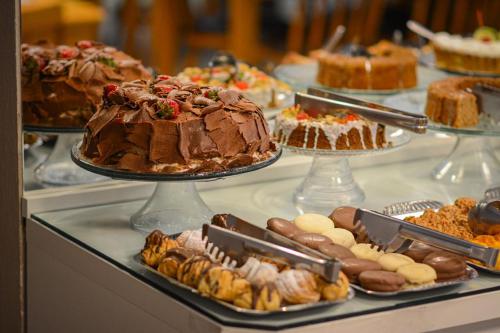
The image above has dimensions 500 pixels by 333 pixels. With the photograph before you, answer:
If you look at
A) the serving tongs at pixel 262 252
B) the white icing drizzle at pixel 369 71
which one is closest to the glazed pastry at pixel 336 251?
the serving tongs at pixel 262 252

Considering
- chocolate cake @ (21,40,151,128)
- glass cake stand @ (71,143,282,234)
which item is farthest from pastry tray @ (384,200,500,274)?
chocolate cake @ (21,40,151,128)

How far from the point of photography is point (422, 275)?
64.1 inches

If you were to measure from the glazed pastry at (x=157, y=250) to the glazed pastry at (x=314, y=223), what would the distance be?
25cm

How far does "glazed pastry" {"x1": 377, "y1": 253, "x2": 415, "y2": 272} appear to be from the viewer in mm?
1656

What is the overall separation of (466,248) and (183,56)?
5759 mm

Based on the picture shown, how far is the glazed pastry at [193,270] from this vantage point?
1.56 m

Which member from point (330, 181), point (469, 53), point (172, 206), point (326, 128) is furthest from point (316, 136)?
point (469, 53)

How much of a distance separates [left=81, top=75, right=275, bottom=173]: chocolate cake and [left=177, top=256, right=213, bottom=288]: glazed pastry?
284 millimetres

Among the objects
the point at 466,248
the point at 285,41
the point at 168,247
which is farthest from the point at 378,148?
the point at 285,41

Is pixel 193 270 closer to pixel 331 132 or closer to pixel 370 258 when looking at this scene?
pixel 370 258

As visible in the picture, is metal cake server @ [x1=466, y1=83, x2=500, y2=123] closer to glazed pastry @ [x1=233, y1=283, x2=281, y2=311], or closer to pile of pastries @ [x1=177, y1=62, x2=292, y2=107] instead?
pile of pastries @ [x1=177, y1=62, x2=292, y2=107]

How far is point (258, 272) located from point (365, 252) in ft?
0.83

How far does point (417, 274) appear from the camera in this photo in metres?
1.63

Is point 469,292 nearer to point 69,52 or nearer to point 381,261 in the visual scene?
point 381,261
